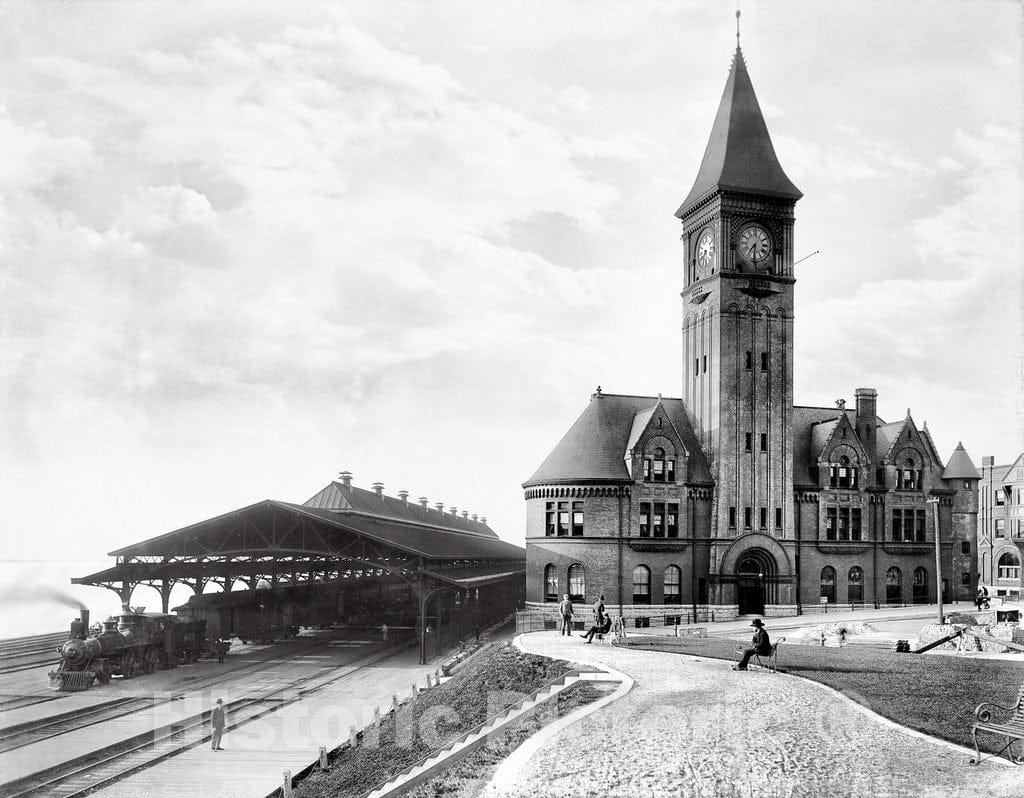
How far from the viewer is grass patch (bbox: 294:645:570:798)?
2297cm

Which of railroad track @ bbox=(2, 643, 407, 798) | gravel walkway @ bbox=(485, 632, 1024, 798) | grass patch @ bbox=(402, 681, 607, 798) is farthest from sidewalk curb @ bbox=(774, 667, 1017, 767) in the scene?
railroad track @ bbox=(2, 643, 407, 798)

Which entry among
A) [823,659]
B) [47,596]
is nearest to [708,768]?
[823,659]

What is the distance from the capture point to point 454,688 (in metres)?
33.3

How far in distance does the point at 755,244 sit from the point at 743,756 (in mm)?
43468

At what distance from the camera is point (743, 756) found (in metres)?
16.6

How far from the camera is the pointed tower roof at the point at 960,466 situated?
6681cm

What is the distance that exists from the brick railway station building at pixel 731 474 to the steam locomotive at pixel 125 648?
63.0ft

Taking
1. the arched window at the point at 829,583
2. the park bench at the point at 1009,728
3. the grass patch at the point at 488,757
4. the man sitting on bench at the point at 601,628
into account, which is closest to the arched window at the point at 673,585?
the arched window at the point at 829,583

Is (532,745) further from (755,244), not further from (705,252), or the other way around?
(705,252)

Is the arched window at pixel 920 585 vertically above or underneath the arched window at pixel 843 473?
underneath

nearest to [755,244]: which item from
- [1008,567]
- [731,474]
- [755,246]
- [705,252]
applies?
[755,246]

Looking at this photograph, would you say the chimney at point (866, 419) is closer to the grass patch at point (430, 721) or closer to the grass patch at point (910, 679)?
the grass patch at point (910, 679)

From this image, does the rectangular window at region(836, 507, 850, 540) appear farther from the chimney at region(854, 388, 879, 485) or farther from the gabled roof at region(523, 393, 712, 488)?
the gabled roof at region(523, 393, 712, 488)

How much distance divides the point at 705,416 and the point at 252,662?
2923 centimetres
